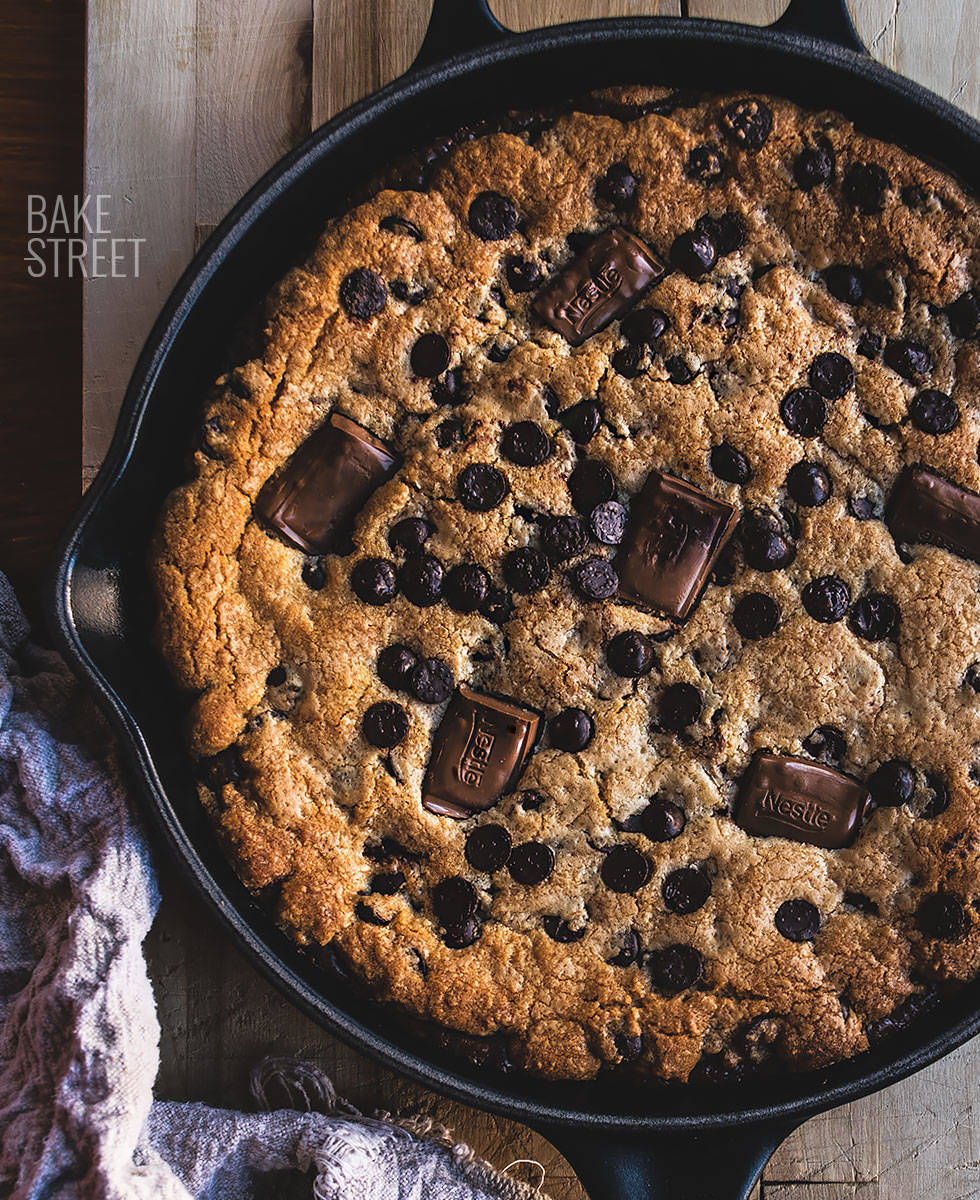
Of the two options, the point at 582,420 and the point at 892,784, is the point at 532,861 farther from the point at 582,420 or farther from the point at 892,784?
the point at 582,420

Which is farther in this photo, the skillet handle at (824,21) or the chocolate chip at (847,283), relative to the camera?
the chocolate chip at (847,283)

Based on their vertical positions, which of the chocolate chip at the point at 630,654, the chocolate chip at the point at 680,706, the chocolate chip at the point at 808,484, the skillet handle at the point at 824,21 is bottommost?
the chocolate chip at the point at 680,706

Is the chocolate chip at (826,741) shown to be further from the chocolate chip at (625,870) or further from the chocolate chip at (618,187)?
the chocolate chip at (618,187)

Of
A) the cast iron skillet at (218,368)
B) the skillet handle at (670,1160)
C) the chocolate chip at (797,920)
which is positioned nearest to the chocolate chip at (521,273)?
the cast iron skillet at (218,368)

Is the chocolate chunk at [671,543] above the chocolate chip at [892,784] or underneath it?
above

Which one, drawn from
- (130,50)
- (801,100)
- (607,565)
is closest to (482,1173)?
(607,565)

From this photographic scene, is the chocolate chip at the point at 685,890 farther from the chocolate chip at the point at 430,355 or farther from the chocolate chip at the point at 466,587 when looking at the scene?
the chocolate chip at the point at 430,355
